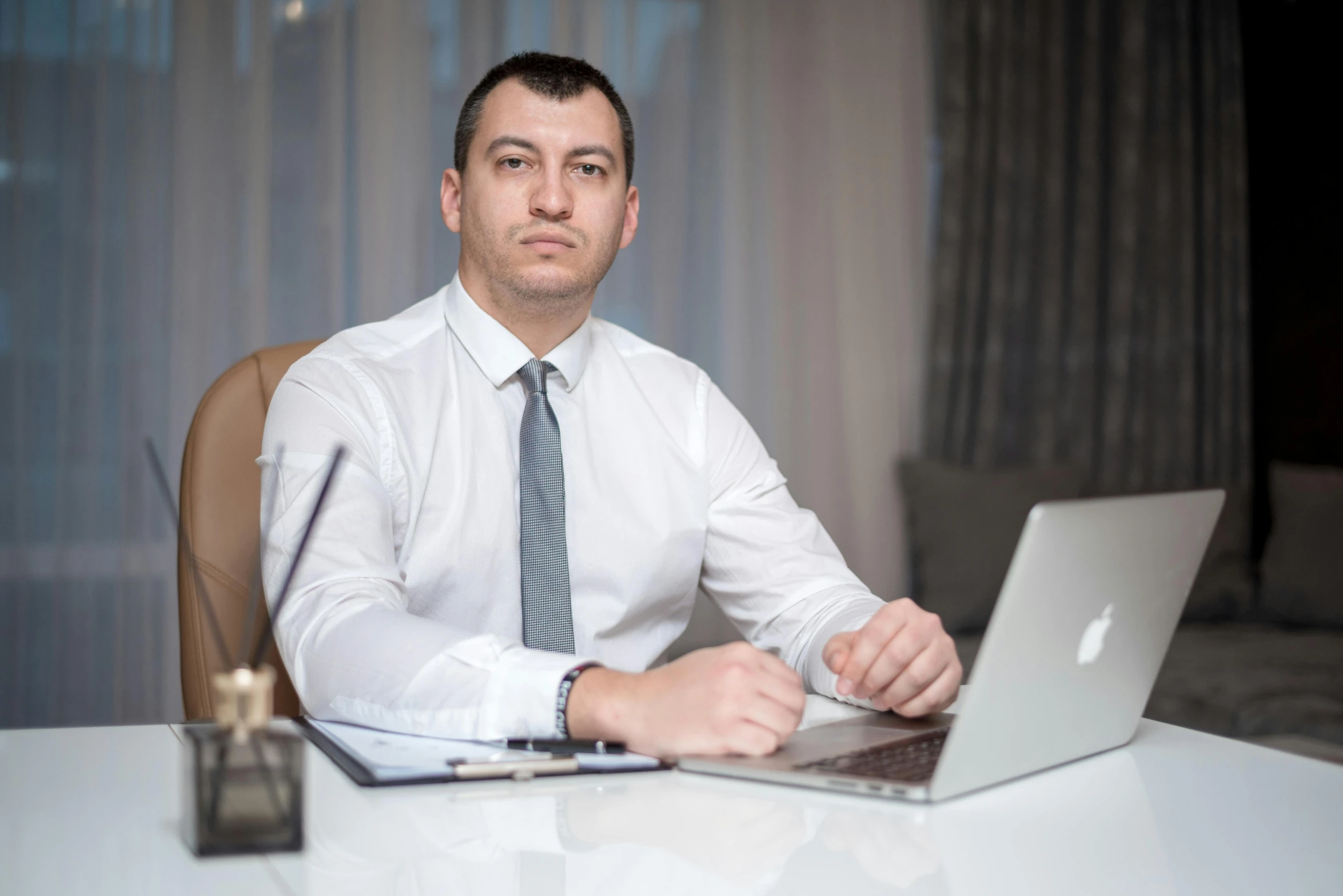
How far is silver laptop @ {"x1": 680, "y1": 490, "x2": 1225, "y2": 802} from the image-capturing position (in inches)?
29.0

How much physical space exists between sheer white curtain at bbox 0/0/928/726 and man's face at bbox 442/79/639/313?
1.58 metres

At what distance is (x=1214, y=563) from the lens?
346cm

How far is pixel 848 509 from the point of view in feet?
11.5

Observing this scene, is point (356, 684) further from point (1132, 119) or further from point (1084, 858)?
point (1132, 119)

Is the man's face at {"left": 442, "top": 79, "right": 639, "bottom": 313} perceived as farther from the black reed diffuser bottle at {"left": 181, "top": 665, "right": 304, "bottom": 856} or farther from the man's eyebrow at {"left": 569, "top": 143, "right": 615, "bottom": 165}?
the black reed diffuser bottle at {"left": 181, "top": 665, "right": 304, "bottom": 856}

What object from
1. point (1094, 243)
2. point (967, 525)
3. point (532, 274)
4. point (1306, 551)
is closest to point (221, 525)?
point (532, 274)

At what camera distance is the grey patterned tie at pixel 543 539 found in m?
1.38

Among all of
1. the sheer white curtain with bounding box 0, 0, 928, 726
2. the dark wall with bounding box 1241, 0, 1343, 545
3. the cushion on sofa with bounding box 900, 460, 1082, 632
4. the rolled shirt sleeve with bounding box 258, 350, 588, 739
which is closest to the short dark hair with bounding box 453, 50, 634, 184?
the rolled shirt sleeve with bounding box 258, 350, 588, 739

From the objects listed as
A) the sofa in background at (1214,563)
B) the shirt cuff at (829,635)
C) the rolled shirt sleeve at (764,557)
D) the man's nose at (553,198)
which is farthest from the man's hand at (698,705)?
the sofa in background at (1214,563)

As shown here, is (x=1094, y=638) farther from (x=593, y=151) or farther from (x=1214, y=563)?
(x=1214, y=563)

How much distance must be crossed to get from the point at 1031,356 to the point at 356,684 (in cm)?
315

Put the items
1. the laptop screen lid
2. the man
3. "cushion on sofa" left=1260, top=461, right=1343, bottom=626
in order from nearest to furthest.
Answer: the laptop screen lid, the man, "cushion on sofa" left=1260, top=461, right=1343, bottom=626

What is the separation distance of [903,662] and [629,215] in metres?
0.96

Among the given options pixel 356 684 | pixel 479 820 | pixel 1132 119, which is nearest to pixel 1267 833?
pixel 479 820
